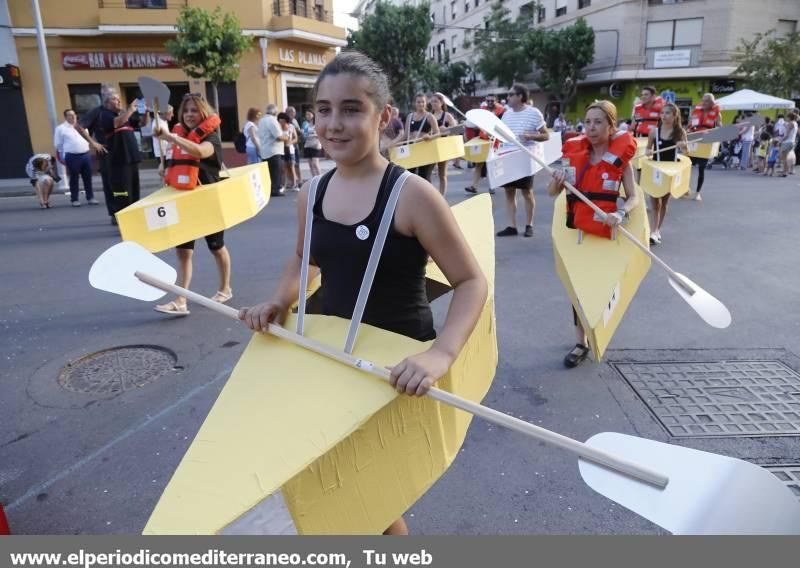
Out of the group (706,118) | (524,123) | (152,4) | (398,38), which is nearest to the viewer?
(524,123)

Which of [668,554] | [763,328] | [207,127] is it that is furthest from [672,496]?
[207,127]

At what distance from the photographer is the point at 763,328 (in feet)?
15.5

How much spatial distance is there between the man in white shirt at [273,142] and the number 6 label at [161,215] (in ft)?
26.5

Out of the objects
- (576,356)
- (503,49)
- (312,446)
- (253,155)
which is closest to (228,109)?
(253,155)

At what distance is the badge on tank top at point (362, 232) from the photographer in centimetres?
176

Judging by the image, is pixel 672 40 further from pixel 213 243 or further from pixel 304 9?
pixel 213 243

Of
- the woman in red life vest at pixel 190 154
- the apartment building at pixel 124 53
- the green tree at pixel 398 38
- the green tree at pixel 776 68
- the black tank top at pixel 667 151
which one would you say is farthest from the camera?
the green tree at pixel 398 38

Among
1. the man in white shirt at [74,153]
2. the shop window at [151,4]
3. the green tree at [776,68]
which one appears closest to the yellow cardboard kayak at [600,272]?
the man in white shirt at [74,153]

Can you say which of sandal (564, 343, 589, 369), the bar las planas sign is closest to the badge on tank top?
sandal (564, 343, 589, 369)

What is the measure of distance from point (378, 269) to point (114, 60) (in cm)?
2160

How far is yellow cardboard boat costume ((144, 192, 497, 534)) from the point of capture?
1330mm

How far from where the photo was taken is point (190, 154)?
4.84 metres

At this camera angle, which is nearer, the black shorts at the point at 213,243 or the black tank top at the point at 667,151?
the black shorts at the point at 213,243

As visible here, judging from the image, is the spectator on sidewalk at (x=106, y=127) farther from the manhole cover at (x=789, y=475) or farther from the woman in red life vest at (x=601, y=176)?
the manhole cover at (x=789, y=475)
